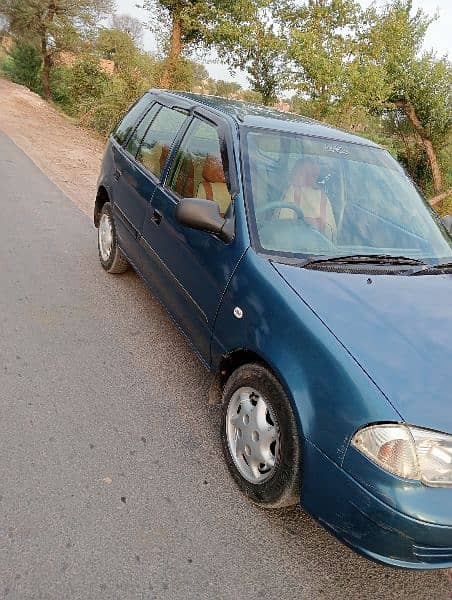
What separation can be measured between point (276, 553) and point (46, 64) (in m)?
32.9

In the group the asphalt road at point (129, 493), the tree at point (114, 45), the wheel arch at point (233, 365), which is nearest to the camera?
the asphalt road at point (129, 493)

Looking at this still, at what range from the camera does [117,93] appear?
56.2ft

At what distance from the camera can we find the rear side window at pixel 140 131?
4.41m

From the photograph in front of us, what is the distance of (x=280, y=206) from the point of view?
9.95 ft

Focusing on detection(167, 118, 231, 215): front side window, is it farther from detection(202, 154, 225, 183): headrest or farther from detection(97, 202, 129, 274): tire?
detection(97, 202, 129, 274): tire

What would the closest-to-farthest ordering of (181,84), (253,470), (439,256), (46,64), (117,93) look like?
(253,470)
(439,256)
(117,93)
(181,84)
(46,64)

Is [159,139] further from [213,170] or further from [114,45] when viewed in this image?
[114,45]

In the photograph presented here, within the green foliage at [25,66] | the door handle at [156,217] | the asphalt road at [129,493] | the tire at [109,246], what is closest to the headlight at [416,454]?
the asphalt road at [129,493]

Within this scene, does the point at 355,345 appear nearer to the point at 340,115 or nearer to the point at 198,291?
the point at 198,291

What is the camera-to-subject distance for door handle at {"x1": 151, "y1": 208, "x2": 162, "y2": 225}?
12.0ft

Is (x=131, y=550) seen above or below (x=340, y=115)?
below

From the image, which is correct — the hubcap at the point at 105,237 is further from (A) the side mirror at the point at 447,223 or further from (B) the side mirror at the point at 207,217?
(A) the side mirror at the point at 447,223

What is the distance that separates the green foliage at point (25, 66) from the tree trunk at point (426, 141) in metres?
21.8

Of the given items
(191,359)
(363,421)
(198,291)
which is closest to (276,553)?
(363,421)
